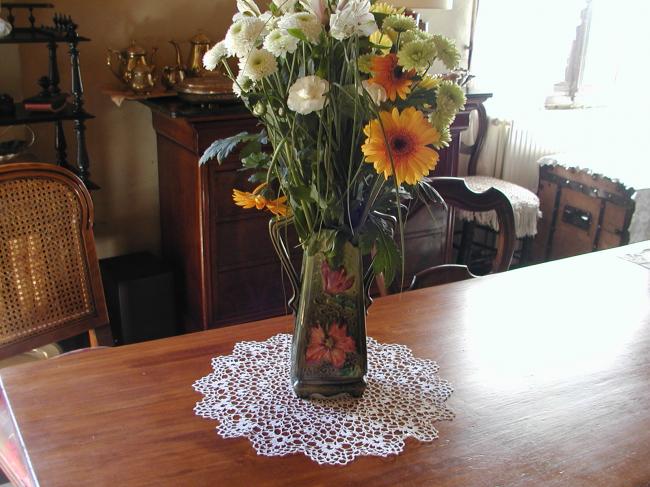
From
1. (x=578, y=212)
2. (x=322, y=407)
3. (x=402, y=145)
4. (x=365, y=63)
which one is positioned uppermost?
(x=365, y=63)

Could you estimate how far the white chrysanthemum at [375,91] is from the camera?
0.98m

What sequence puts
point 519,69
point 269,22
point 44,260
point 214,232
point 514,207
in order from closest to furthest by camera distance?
point 269,22 → point 44,260 → point 214,232 → point 514,207 → point 519,69

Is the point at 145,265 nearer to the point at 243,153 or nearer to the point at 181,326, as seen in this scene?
the point at 181,326

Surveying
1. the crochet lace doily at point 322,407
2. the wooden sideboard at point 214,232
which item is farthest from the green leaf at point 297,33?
the wooden sideboard at point 214,232

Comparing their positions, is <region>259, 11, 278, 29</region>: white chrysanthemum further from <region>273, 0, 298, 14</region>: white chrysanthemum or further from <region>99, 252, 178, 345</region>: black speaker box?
<region>99, 252, 178, 345</region>: black speaker box

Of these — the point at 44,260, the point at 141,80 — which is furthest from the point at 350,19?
the point at 141,80

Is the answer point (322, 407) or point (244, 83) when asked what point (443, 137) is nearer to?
point (244, 83)

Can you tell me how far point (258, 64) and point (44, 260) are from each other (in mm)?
906

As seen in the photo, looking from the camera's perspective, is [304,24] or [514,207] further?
[514,207]

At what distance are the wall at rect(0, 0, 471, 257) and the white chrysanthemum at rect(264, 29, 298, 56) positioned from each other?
1.83 metres

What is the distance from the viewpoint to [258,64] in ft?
3.27

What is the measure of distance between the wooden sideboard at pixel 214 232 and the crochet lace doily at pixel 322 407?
108 cm

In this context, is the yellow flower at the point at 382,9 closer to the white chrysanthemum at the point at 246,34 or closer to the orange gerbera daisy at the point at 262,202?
the white chrysanthemum at the point at 246,34

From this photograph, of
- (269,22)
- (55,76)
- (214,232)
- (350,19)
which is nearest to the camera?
(350,19)
